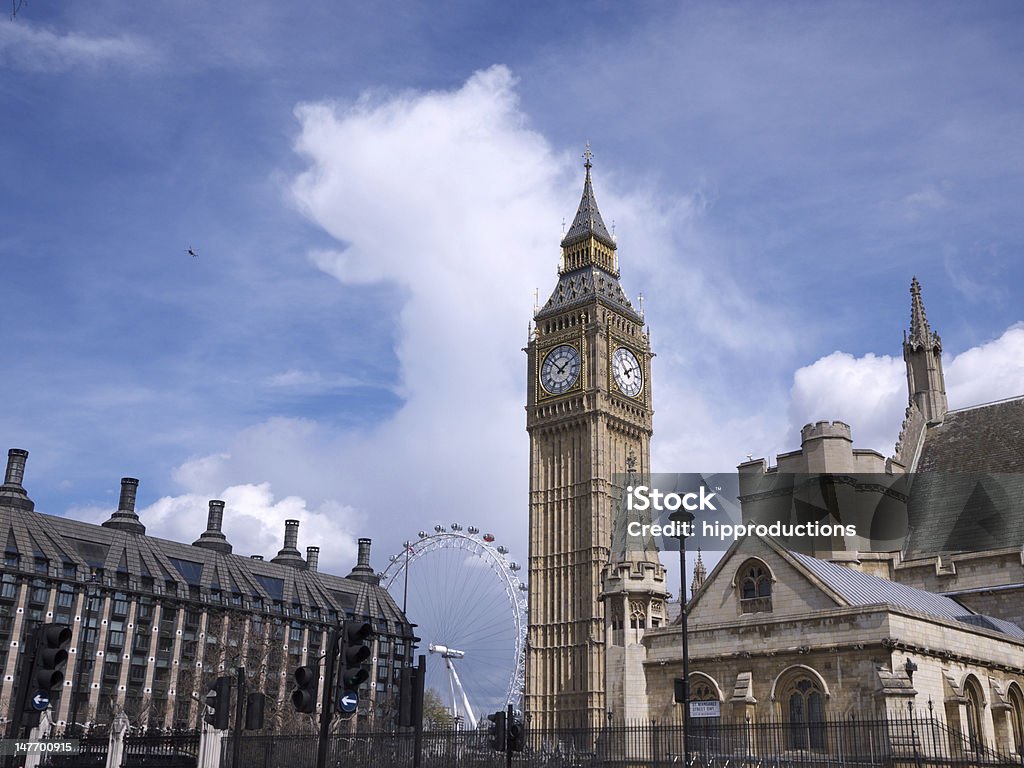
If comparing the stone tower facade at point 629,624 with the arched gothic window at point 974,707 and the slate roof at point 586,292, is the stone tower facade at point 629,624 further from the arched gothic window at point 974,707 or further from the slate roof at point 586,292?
the slate roof at point 586,292

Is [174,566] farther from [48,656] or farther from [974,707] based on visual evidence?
[48,656]

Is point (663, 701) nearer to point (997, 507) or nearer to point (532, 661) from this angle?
point (997, 507)

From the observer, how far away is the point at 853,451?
46344 millimetres

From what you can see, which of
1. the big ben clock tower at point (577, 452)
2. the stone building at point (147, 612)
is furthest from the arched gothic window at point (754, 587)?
the big ben clock tower at point (577, 452)

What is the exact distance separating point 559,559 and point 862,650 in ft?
196

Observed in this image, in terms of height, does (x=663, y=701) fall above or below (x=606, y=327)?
below

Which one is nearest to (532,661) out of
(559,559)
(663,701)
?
(559,559)

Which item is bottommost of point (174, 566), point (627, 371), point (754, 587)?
point (754, 587)

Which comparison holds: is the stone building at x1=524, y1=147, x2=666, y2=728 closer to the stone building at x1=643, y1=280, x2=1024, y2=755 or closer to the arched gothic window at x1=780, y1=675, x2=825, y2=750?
the stone building at x1=643, y1=280, x2=1024, y2=755

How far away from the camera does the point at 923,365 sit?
53.5 metres

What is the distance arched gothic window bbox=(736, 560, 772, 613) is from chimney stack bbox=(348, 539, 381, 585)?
9308 cm

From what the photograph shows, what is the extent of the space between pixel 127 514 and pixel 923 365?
72909 mm

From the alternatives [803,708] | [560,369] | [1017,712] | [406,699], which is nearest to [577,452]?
[560,369]

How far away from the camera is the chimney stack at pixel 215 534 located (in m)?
103
